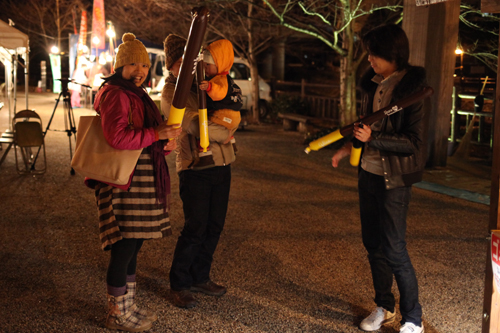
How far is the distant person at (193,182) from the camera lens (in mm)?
3441

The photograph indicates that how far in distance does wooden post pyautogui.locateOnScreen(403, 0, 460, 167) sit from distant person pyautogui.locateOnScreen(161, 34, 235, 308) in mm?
5876

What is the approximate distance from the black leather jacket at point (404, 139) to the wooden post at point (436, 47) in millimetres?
5750

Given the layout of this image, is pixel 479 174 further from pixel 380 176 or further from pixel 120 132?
pixel 120 132

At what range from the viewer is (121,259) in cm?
317

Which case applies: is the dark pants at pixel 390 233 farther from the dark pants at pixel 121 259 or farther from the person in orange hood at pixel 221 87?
the dark pants at pixel 121 259

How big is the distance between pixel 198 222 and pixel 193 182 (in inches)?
11.2

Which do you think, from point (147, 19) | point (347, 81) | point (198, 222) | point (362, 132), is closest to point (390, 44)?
point (362, 132)

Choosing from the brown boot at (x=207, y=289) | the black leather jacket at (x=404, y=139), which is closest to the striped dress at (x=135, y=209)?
the brown boot at (x=207, y=289)

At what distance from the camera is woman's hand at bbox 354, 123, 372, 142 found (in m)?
3.02

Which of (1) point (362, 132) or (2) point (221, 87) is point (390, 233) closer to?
(1) point (362, 132)

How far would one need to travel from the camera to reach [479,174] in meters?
8.77

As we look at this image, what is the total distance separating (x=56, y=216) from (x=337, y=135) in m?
4.03

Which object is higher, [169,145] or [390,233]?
[169,145]

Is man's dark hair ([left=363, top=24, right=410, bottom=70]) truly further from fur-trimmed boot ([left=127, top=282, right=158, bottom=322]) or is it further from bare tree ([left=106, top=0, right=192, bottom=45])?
bare tree ([left=106, top=0, right=192, bottom=45])
